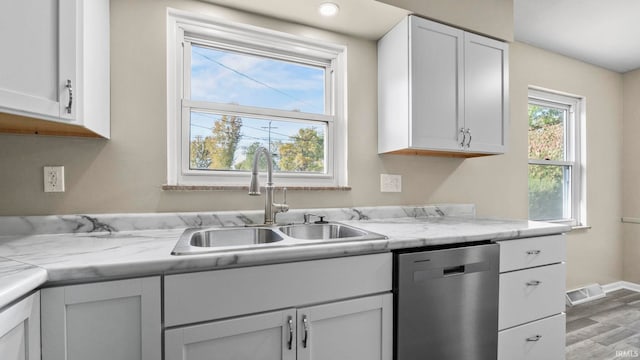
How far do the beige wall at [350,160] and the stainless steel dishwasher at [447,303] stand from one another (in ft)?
2.48

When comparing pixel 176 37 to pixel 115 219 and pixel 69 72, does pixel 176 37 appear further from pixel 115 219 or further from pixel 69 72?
pixel 115 219

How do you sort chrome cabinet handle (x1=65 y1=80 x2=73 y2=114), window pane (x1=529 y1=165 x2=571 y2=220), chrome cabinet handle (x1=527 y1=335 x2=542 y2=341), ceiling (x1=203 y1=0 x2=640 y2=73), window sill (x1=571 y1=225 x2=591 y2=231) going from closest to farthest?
1. chrome cabinet handle (x1=65 y1=80 x2=73 y2=114)
2. chrome cabinet handle (x1=527 y1=335 x2=542 y2=341)
3. ceiling (x1=203 y1=0 x2=640 y2=73)
4. window pane (x1=529 y1=165 x2=571 y2=220)
5. window sill (x1=571 y1=225 x2=591 y2=231)

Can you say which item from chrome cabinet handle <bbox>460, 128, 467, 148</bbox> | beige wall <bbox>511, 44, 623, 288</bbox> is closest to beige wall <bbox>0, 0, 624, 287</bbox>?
beige wall <bbox>511, 44, 623, 288</bbox>

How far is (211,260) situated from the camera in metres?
0.93

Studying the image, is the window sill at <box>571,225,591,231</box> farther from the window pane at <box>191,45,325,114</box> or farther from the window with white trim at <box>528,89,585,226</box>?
the window pane at <box>191,45,325,114</box>

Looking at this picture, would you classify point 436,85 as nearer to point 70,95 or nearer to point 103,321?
point 70,95

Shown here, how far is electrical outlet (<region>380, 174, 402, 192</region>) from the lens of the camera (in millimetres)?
2057

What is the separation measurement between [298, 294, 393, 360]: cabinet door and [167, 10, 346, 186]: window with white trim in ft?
2.97

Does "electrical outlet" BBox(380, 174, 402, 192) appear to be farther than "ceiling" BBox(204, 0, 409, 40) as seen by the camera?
Yes

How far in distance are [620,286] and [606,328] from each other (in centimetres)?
134

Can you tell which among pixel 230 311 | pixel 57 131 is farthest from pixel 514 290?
pixel 57 131

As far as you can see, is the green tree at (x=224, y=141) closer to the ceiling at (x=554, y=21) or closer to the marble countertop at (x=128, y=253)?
the marble countertop at (x=128, y=253)

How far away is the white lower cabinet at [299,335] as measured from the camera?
941mm

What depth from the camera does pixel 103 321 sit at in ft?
2.79
